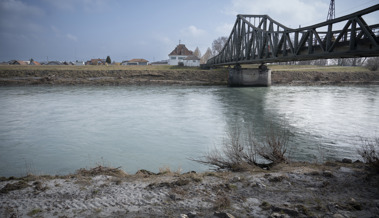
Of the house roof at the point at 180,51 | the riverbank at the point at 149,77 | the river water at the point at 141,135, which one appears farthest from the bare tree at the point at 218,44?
the river water at the point at 141,135

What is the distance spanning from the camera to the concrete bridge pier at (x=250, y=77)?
153 feet

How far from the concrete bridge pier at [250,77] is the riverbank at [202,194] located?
4145 cm

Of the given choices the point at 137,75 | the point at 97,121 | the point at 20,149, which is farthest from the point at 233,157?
the point at 137,75

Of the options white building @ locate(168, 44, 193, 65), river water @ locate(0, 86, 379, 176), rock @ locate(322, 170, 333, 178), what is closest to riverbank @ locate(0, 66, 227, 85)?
river water @ locate(0, 86, 379, 176)

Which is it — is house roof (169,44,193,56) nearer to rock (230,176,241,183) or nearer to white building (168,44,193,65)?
white building (168,44,193,65)

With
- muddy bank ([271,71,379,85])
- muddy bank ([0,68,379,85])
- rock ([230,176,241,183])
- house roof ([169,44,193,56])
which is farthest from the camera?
house roof ([169,44,193,56])

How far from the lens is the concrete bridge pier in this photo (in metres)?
46.8

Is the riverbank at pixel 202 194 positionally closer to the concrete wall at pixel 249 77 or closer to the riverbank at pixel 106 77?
the concrete wall at pixel 249 77

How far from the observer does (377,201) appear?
438 cm

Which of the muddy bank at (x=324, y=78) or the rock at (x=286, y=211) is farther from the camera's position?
the muddy bank at (x=324, y=78)

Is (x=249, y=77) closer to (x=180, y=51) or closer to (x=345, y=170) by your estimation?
(x=345, y=170)

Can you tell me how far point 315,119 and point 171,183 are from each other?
14.9 meters

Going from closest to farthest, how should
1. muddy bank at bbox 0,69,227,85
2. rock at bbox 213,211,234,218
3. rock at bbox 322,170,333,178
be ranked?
rock at bbox 213,211,234,218, rock at bbox 322,170,333,178, muddy bank at bbox 0,69,227,85

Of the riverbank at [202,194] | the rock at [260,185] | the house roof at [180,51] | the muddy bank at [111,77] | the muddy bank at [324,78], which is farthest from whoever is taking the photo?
the house roof at [180,51]
